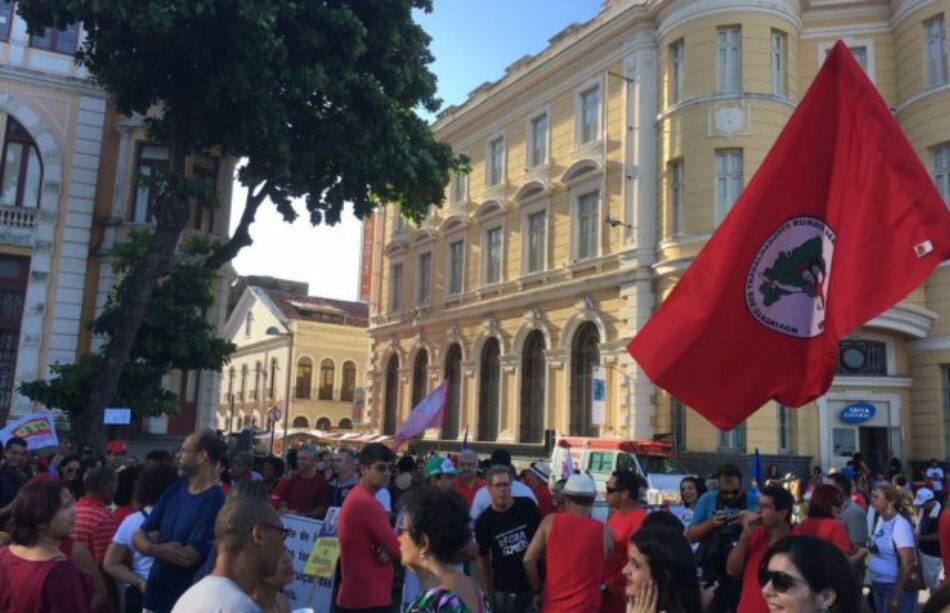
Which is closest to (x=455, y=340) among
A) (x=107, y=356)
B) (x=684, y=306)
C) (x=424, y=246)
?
(x=424, y=246)

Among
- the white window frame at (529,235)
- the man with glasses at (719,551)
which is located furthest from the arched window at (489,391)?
the man with glasses at (719,551)

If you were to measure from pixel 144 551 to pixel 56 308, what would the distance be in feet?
57.6

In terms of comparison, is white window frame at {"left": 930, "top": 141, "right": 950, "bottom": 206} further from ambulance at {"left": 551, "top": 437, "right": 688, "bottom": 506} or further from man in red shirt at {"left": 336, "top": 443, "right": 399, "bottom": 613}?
man in red shirt at {"left": 336, "top": 443, "right": 399, "bottom": 613}

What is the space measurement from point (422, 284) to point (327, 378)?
22216mm

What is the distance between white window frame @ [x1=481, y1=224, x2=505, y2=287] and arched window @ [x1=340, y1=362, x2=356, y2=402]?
27.1 meters

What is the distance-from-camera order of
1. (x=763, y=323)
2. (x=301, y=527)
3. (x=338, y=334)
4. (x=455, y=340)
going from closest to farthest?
(x=763, y=323) → (x=301, y=527) → (x=455, y=340) → (x=338, y=334)

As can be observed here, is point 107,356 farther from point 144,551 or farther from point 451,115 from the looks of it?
point 451,115

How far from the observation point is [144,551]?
15.9ft

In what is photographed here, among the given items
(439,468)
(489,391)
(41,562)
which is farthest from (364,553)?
(489,391)

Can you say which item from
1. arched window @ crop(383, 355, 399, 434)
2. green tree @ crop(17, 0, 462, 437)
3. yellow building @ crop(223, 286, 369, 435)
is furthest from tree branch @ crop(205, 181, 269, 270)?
yellow building @ crop(223, 286, 369, 435)

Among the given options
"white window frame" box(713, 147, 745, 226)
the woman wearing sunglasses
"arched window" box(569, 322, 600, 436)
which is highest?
"white window frame" box(713, 147, 745, 226)

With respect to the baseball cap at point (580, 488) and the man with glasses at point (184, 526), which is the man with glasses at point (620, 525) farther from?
the man with glasses at point (184, 526)

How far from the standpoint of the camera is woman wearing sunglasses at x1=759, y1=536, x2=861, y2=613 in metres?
2.90

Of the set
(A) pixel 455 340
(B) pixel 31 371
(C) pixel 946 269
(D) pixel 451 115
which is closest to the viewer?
(B) pixel 31 371
